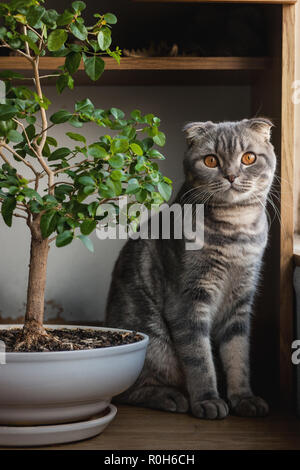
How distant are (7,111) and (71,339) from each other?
46 centimetres

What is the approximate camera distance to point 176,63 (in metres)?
1.34

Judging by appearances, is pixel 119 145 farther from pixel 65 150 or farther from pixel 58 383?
pixel 58 383

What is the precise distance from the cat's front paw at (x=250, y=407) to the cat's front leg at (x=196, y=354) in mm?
38

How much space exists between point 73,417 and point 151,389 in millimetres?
309

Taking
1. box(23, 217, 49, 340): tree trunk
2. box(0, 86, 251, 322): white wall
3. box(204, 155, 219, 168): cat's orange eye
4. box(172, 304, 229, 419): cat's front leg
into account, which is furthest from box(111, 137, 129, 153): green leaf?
box(0, 86, 251, 322): white wall

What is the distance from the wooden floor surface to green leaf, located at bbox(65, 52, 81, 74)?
0.68 metres

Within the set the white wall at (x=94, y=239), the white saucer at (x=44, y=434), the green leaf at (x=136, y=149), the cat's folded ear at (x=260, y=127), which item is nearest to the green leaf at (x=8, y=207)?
the green leaf at (x=136, y=149)

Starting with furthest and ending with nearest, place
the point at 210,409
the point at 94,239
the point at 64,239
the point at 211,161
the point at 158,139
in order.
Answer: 1. the point at 94,239
2. the point at 211,161
3. the point at 210,409
4. the point at 158,139
5. the point at 64,239

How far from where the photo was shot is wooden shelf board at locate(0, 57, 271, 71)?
1.33 metres

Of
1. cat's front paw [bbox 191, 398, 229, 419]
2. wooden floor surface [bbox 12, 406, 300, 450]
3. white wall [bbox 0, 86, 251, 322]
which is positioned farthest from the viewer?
white wall [bbox 0, 86, 251, 322]

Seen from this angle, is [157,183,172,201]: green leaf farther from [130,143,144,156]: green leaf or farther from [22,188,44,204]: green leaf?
[22,188,44,204]: green leaf

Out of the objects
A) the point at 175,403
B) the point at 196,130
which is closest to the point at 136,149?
the point at 196,130

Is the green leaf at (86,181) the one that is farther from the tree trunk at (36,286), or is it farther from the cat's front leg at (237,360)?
the cat's front leg at (237,360)

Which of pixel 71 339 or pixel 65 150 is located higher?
pixel 65 150
